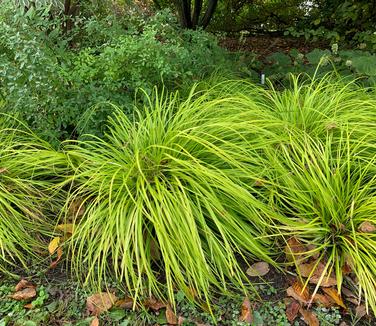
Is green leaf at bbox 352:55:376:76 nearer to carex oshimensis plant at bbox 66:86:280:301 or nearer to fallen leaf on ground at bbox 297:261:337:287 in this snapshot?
carex oshimensis plant at bbox 66:86:280:301

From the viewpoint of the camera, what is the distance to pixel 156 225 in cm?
190

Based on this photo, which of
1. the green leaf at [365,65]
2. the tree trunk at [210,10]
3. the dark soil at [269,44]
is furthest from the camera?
the dark soil at [269,44]

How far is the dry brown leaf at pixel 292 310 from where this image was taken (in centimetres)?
187

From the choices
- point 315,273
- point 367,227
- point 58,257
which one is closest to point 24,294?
point 58,257

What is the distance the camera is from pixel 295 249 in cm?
205

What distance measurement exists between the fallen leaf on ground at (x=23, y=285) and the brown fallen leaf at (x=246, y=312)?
100cm

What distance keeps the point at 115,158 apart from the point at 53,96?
620 millimetres

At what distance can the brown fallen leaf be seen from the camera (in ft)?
6.07

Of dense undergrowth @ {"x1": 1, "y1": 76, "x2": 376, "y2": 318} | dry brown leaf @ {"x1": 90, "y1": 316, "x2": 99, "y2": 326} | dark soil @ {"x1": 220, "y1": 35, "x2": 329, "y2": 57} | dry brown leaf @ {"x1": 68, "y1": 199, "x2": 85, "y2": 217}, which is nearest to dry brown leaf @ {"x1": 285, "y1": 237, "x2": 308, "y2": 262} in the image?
dense undergrowth @ {"x1": 1, "y1": 76, "x2": 376, "y2": 318}

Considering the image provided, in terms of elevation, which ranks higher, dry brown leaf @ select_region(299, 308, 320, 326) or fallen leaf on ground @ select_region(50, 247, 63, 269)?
fallen leaf on ground @ select_region(50, 247, 63, 269)

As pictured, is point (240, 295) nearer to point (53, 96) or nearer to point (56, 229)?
point (56, 229)

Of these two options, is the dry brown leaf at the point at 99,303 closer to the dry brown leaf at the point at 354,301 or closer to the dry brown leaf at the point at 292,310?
the dry brown leaf at the point at 292,310

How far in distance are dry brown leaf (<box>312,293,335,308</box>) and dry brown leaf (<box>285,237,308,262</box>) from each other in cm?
18

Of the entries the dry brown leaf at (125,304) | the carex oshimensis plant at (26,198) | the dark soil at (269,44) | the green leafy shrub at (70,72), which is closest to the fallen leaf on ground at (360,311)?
the dry brown leaf at (125,304)
